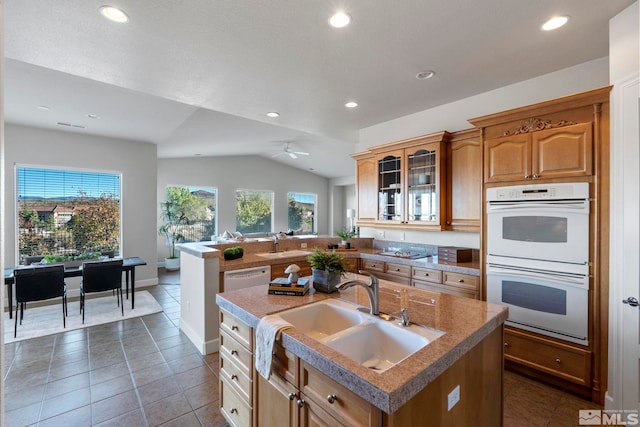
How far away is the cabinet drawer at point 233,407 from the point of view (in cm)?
181

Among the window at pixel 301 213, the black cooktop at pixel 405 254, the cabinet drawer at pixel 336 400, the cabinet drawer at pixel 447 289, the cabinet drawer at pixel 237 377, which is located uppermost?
the window at pixel 301 213

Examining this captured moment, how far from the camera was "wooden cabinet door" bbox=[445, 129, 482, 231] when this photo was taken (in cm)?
331

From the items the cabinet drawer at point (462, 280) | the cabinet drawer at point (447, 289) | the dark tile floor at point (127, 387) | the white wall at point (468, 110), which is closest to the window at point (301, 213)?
the white wall at point (468, 110)

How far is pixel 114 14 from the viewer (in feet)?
6.38

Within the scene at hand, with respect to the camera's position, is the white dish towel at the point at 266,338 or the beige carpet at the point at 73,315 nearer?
the white dish towel at the point at 266,338

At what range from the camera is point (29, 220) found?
15.8 ft

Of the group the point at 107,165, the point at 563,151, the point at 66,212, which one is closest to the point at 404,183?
the point at 563,151

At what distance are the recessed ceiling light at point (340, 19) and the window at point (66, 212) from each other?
5.00 m

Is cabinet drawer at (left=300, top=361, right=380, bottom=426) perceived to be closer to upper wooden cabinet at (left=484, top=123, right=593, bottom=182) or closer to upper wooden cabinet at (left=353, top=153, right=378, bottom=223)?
upper wooden cabinet at (left=484, top=123, right=593, bottom=182)

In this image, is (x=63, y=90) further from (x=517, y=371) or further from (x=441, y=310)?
(x=517, y=371)

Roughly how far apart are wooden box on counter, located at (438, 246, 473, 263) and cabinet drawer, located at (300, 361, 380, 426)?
8.37 feet

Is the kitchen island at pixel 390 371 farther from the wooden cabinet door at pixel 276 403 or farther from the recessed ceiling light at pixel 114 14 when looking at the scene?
the recessed ceiling light at pixel 114 14
